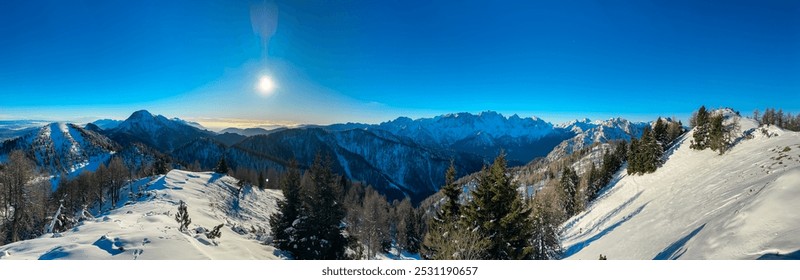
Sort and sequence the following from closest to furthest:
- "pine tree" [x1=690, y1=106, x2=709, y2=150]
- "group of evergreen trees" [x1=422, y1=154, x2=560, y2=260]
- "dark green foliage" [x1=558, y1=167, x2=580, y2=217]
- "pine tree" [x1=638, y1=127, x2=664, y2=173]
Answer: "group of evergreen trees" [x1=422, y1=154, x2=560, y2=260] → "pine tree" [x1=690, y1=106, x2=709, y2=150] → "pine tree" [x1=638, y1=127, x2=664, y2=173] → "dark green foliage" [x1=558, y1=167, x2=580, y2=217]

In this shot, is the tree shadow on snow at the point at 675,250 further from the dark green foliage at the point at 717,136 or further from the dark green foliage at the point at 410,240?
the dark green foliage at the point at 410,240

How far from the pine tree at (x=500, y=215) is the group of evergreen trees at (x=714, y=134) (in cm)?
3489

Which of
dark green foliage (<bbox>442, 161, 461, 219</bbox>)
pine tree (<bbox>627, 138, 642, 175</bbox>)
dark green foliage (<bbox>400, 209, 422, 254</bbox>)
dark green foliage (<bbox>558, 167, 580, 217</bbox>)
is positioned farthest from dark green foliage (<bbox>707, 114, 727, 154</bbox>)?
dark green foliage (<bbox>400, 209, 422, 254</bbox>)

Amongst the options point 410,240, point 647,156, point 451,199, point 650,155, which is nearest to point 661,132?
point 647,156

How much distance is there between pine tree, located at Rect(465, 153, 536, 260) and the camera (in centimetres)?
1232

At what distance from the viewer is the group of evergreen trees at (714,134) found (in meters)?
35.2

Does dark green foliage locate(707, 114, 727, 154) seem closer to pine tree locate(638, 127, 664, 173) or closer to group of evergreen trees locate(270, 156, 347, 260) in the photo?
pine tree locate(638, 127, 664, 173)

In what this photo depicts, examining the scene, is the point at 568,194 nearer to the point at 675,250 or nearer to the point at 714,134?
the point at 714,134

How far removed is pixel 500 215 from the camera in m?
13.1

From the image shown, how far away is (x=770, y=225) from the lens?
420 centimetres

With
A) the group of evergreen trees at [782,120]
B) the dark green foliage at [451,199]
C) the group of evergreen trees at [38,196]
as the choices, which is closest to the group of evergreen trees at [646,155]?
the group of evergreen trees at [782,120]

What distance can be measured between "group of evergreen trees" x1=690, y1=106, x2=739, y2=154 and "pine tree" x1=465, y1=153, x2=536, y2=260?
34.9 meters
